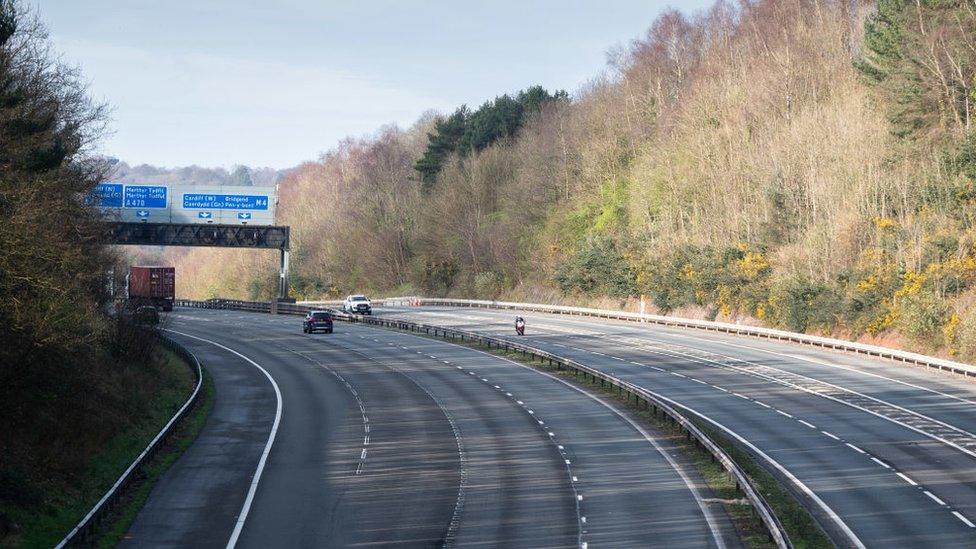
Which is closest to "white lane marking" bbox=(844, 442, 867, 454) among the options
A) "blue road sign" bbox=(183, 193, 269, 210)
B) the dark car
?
the dark car

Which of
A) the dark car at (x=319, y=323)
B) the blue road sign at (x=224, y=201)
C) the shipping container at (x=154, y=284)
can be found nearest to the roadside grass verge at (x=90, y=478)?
the dark car at (x=319, y=323)

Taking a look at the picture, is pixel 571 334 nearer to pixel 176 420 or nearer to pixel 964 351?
pixel 964 351

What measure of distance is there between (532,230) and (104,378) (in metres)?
76.6

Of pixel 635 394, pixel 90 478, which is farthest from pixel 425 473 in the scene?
pixel 635 394

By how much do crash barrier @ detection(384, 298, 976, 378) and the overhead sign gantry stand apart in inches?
821

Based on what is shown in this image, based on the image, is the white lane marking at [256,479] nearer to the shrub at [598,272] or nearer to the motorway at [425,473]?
the motorway at [425,473]

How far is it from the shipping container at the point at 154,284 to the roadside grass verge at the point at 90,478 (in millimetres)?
52811

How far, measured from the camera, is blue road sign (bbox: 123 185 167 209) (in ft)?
301

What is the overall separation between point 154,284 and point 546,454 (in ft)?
242

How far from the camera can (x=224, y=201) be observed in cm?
9388

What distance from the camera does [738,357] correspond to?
56.2 metres

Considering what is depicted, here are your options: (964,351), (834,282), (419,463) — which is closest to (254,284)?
A: (834,282)

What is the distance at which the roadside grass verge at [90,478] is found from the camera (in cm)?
2252

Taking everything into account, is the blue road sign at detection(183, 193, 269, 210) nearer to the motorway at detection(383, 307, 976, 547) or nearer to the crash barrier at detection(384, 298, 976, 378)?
the crash barrier at detection(384, 298, 976, 378)
